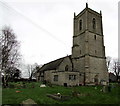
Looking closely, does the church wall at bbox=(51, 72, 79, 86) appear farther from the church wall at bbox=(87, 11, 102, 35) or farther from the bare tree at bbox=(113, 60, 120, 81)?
the bare tree at bbox=(113, 60, 120, 81)

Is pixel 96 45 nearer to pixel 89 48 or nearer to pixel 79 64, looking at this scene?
pixel 89 48

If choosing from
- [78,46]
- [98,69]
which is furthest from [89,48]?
[98,69]

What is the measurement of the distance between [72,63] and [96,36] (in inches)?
429

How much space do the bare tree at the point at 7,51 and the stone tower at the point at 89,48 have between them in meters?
17.1

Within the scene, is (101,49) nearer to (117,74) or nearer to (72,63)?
(72,63)

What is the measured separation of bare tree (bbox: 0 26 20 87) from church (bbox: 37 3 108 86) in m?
11.3

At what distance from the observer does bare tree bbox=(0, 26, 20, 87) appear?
21.0 metres

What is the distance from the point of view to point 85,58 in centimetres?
3012

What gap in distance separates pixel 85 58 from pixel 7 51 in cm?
1904

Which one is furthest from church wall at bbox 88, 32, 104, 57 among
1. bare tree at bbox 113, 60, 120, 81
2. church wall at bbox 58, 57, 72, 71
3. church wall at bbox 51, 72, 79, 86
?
bare tree at bbox 113, 60, 120, 81

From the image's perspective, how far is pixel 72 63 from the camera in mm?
34688

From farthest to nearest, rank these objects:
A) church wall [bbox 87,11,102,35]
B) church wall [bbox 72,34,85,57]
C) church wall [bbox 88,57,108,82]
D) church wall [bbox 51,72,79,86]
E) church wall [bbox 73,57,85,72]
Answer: church wall [bbox 87,11,102,35]
church wall [bbox 72,34,85,57]
church wall [bbox 73,57,85,72]
church wall [bbox 88,57,108,82]
church wall [bbox 51,72,79,86]

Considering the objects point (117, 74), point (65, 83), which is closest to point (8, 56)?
point (65, 83)

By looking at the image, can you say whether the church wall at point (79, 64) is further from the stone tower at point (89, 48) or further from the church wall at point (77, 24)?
the church wall at point (77, 24)
